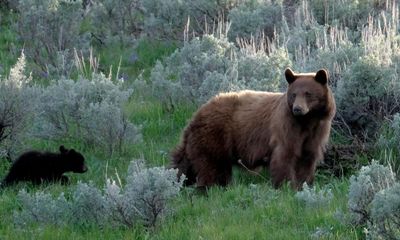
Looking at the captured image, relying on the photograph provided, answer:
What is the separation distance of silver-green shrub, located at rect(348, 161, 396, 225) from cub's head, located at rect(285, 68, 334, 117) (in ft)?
6.39

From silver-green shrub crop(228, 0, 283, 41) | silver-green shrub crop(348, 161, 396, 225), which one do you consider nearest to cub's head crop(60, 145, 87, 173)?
silver-green shrub crop(348, 161, 396, 225)

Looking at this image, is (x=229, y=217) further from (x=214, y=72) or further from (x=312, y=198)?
(x=214, y=72)

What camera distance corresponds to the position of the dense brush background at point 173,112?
7957 mm

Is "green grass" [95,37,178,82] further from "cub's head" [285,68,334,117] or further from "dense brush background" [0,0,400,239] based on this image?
"cub's head" [285,68,334,117]

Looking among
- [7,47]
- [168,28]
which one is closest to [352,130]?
[168,28]

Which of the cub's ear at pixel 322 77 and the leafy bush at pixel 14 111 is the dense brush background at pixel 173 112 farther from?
the cub's ear at pixel 322 77

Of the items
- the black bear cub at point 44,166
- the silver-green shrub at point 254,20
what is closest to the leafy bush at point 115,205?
the black bear cub at point 44,166

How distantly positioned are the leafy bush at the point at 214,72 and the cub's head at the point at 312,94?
96.0 inches

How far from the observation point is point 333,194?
8.84 m

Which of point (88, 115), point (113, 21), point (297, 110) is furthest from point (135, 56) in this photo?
point (297, 110)

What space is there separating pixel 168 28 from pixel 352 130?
6645 millimetres

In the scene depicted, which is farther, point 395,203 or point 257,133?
point 257,133

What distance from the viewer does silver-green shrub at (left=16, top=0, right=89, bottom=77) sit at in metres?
→ 16.2

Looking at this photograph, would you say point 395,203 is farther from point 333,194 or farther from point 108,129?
point 108,129
